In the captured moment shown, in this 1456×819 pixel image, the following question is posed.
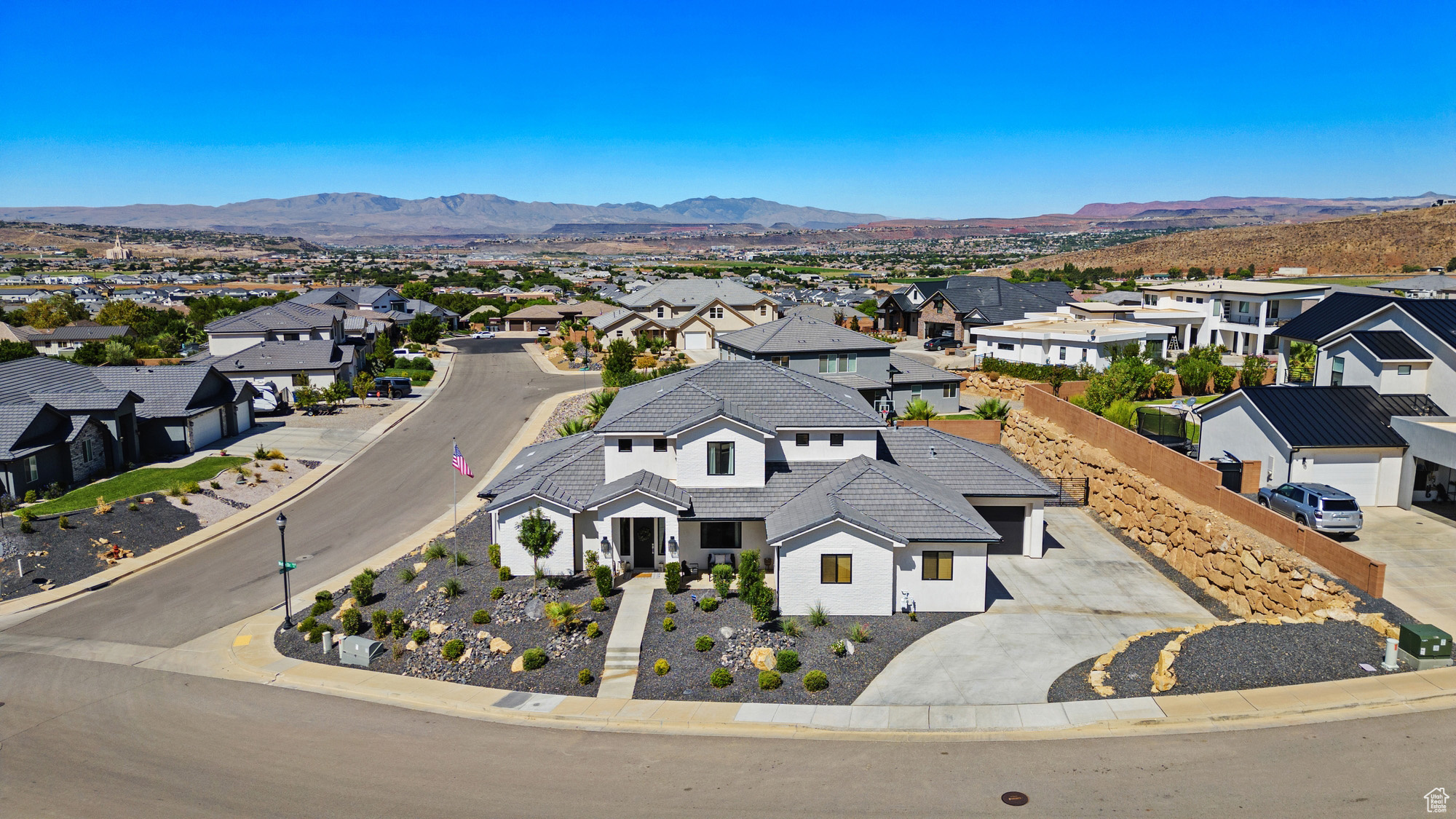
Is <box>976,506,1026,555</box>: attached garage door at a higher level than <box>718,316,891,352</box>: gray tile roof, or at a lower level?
lower

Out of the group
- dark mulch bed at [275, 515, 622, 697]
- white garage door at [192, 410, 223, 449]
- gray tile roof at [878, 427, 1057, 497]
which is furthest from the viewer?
white garage door at [192, 410, 223, 449]

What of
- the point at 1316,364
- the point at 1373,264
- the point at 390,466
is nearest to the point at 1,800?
the point at 390,466

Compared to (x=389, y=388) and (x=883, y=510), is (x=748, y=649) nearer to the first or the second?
(x=883, y=510)

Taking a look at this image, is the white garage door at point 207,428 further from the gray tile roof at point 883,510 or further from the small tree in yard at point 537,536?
the gray tile roof at point 883,510

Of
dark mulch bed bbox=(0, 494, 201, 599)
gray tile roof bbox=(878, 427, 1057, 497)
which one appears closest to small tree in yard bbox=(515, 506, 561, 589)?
gray tile roof bbox=(878, 427, 1057, 497)

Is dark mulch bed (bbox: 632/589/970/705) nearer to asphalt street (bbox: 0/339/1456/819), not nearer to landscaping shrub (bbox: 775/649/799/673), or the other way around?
landscaping shrub (bbox: 775/649/799/673)

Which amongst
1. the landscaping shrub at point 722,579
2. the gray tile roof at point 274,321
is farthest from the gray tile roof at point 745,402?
the gray tile roof at point 274,321

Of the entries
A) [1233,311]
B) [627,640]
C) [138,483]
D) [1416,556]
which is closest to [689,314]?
[1233,311]
